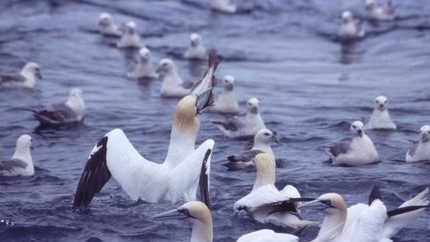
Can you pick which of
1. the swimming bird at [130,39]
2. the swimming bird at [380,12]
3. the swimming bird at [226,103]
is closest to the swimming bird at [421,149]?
the swimming bird at [226,103]

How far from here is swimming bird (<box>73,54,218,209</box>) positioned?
545 inches

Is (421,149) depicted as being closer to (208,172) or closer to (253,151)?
(253,151)

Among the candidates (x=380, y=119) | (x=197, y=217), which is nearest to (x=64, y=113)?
(x=380, y=119)

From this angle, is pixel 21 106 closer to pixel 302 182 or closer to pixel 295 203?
pixel 302 182

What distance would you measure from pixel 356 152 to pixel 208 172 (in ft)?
12.4

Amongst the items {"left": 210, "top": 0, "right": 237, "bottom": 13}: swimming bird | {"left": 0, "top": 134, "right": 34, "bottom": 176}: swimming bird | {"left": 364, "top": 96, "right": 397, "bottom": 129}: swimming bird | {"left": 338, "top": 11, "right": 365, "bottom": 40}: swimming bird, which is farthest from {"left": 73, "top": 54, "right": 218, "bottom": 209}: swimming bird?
{"left": 210, "top": 0, "right": 237, "bottom": 13}: swimming bird

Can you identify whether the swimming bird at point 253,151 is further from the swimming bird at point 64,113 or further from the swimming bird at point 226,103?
the swimming bird at point 64,113

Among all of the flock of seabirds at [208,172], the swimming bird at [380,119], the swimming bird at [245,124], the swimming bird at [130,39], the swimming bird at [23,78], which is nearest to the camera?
the flock of seabirds at [208,172]

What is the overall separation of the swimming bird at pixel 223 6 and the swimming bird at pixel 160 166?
1809 cm

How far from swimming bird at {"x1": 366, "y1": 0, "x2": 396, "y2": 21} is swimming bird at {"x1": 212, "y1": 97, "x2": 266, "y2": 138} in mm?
13410

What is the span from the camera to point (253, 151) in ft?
55.1

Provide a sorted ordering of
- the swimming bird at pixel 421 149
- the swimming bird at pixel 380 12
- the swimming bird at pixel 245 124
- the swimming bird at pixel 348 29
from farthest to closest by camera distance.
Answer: the swimming bird at pixel 380 12 → the swimming bird at pixel 348 29 → the swimming bird at pixel 245 124 → the swimming bird at pixel 421 149

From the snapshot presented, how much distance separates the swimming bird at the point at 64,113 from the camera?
19922mm

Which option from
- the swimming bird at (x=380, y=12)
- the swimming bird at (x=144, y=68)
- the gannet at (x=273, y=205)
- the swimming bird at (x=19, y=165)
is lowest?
the swimming bird at (x=19, y=165)
